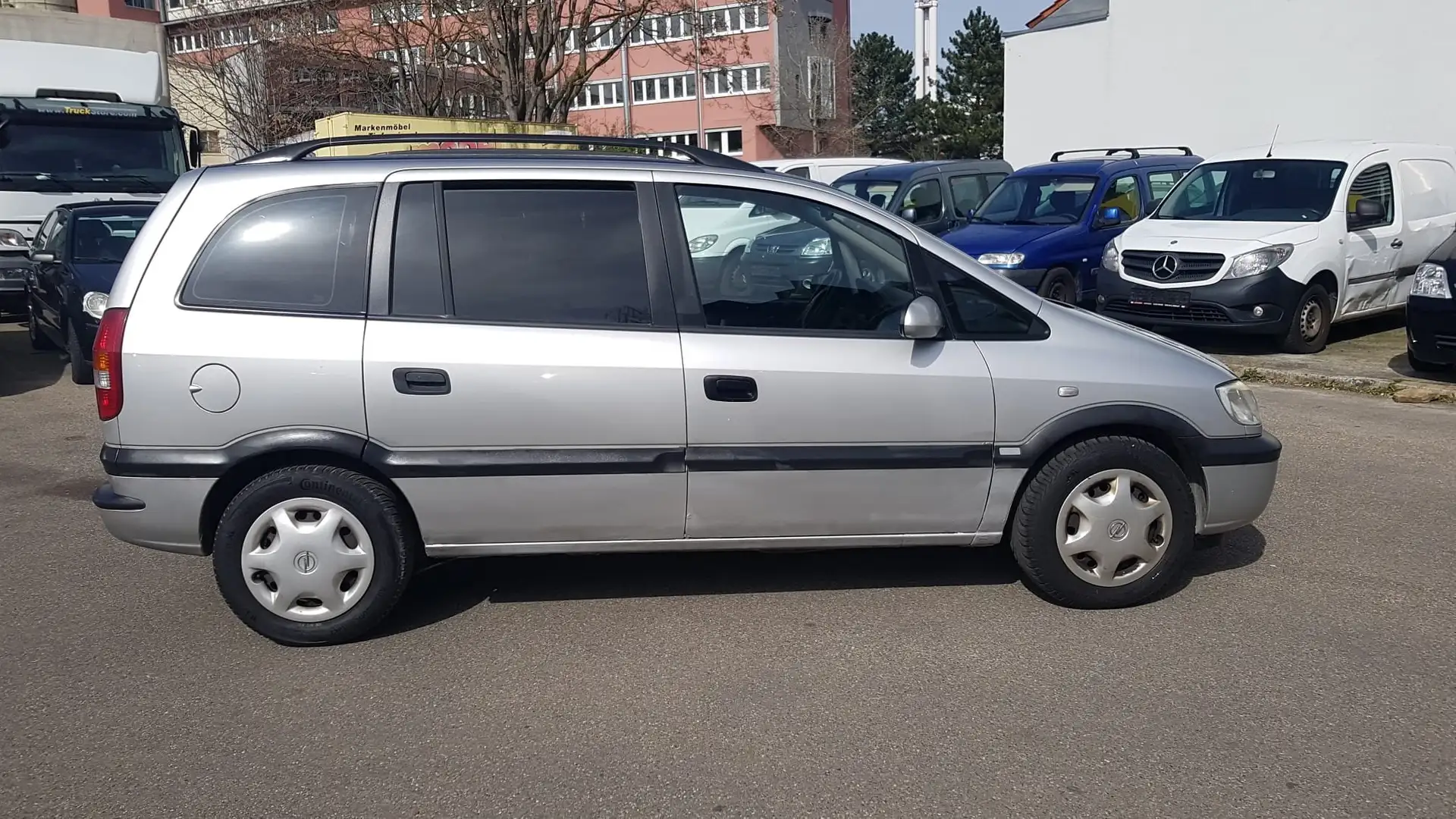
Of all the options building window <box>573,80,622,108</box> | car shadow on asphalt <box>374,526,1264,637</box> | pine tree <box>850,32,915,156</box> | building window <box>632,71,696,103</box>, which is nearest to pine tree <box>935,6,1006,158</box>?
pine tree <box>850,32,915,156</box>

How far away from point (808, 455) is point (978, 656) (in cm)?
94

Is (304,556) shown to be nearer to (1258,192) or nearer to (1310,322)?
(1310,322)

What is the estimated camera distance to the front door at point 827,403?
4.39 meters

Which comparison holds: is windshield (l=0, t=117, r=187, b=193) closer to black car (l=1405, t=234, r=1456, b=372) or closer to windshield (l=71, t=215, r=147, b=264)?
windshield (l=71, t=215, r=147, b=264)

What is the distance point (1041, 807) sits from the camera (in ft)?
10.7

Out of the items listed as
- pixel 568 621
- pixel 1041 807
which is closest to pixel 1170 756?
pixel 1041 807

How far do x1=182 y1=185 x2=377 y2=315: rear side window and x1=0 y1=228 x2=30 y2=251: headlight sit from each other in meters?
11.5

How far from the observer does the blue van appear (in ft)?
39.7

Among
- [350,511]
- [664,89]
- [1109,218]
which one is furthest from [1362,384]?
[664,89]

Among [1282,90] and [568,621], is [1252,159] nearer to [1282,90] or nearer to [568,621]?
[568,621]

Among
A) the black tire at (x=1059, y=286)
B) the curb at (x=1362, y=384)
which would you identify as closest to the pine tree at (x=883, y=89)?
the black tire at (x=1059, y=286)

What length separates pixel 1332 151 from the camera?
11422 mm

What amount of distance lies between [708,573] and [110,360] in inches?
98.0

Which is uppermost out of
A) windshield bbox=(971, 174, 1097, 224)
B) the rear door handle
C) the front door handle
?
windshield bbox=(971, 174, 1097, 224)
